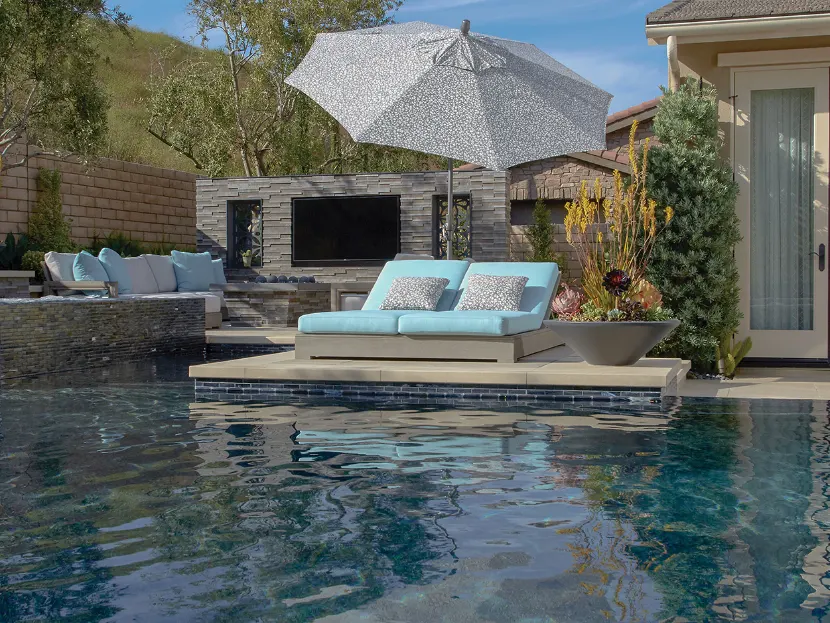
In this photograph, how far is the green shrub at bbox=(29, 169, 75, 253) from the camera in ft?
52.1

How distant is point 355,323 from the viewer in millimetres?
7594

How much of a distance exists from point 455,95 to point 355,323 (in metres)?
2.01

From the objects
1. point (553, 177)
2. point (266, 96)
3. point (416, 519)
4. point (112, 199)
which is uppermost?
point (266, 96)

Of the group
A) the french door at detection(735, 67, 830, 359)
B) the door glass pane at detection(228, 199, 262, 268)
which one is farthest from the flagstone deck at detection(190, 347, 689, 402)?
the door glass pane at detection(228, 199, 262, 268)

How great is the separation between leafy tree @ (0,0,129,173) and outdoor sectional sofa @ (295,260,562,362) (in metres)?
7.94

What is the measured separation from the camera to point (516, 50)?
27.5 ft

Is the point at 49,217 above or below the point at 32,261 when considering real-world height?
above

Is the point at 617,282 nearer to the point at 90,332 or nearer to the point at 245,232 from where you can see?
the point at 90,332

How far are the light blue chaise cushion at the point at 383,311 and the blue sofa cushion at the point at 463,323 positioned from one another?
0.52ft

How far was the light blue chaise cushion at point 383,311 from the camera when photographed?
7578mm

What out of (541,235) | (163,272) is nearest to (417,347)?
(163,272)

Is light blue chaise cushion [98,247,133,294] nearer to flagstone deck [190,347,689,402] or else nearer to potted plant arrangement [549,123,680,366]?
flagstone deck [190,347,689,402]

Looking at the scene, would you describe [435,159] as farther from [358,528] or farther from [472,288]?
[358,528]

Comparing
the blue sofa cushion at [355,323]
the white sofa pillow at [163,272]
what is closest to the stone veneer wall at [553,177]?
the white sofa pillow at [163,272]
